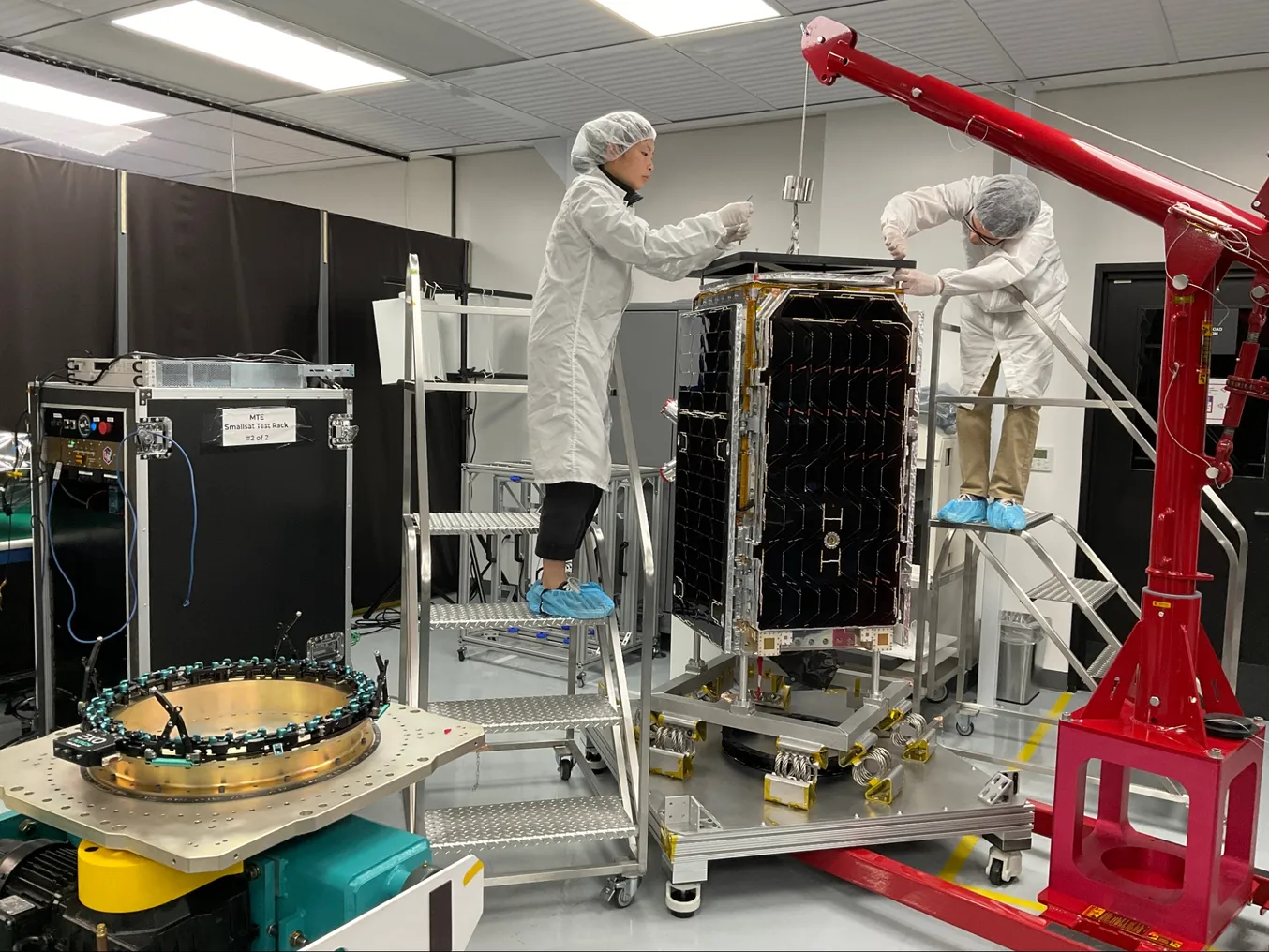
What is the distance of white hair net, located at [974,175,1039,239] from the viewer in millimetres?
3227

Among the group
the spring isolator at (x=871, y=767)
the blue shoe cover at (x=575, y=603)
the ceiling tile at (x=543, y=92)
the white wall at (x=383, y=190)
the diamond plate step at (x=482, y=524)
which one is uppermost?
the ceiling tile at (x=543, y=92)

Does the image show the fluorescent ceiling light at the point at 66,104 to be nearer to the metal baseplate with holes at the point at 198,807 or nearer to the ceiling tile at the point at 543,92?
the ceiling tile at the point at 543,92

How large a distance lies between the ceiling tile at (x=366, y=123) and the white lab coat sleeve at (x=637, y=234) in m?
3.18

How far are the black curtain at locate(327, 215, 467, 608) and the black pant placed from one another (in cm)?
300

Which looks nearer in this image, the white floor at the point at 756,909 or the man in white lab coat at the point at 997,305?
the white floor at the point at 756,909

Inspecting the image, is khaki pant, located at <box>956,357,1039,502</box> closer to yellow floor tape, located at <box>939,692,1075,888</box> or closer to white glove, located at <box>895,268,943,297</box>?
white glove, located at <box>895,268,943,297</box>

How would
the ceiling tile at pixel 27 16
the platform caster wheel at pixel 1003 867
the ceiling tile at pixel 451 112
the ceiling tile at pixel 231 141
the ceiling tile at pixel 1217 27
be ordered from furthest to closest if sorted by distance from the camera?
1. the ceiling tile at pixel 231 141
2. the ceiling tile at pixel 451 112
3. the ceiling tile at pixel 27 16
4. the ceiling tile at pixel 1217 27
5. the platform caster wheel at pixel 1003 867

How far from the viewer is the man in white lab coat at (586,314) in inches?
106

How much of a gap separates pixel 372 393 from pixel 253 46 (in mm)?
2120

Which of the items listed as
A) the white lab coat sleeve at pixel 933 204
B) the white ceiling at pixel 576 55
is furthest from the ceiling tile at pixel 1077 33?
the white lab coat sleeve at pixel 933 204

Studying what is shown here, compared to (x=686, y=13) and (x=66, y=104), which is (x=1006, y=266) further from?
(x=66, y=104)

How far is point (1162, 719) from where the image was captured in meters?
2.43

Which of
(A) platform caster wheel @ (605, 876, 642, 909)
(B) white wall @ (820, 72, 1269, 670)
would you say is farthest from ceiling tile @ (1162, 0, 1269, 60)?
(A) platform caster wheel @ (605, 876, 642, 909)

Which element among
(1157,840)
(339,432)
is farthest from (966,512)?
(339,432)
